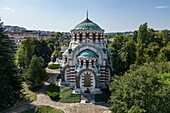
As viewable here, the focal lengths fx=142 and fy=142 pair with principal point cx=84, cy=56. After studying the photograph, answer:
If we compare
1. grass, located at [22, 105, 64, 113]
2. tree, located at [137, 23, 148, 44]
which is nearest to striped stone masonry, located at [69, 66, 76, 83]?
grass, located at [22, 105, 64, 113]

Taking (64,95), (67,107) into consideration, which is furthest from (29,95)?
(67,107)

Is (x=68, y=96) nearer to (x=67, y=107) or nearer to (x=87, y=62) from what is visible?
(x=67, y=107)

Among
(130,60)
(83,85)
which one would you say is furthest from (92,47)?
(130,60)

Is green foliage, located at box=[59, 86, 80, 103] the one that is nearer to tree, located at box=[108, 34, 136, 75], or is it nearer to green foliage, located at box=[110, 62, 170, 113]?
green foliage, located at box=[110, 62, 170, 113]

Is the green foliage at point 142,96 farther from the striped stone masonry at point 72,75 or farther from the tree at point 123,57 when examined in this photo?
the tree at point 123,57

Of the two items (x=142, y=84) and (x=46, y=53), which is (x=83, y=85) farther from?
(x=46, y=53)

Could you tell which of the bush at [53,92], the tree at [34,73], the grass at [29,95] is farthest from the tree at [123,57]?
the grass at [29,95]

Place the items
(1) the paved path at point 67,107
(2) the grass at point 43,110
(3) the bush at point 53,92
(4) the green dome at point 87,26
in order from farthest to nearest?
(4) the green dome at point 87,26 < (3) the bush at point 53,92 < (1) the paved path at point 67,107 < (2) the grass at point 43,110
